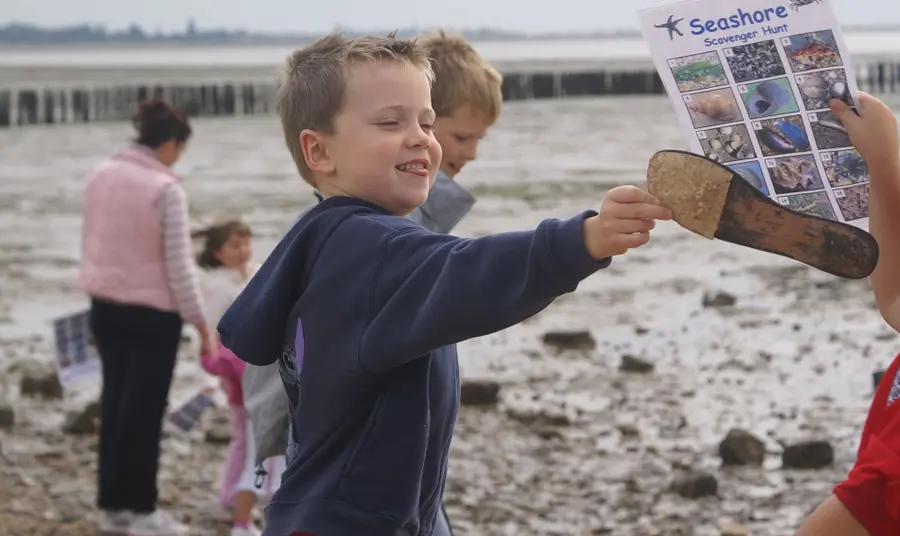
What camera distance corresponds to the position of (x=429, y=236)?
2529 mm

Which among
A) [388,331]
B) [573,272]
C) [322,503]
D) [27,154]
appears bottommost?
[27,154]

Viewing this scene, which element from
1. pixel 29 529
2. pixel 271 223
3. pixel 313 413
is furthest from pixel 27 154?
pixel 313 413

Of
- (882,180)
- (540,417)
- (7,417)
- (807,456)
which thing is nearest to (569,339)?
(540,417)

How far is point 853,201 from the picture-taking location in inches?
108

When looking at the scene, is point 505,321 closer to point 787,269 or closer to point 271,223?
point 787,269

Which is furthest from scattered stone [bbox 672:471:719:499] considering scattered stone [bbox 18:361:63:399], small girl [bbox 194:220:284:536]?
scattered stone [bbox 18:361:63:399]

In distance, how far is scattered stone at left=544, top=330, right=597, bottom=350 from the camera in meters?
10.5

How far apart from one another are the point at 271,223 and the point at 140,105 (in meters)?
12.1

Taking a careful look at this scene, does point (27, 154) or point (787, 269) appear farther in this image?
point (27, 154)

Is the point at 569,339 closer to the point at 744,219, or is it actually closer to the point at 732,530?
the point at 732,530

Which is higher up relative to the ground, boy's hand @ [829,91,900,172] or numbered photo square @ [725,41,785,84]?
numbered photo square @ [725,41,785,84]

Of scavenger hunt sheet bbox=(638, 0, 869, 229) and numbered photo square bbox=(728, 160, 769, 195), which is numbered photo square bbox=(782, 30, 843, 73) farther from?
numbered photo square bbox=(728, 160, 769, 195)

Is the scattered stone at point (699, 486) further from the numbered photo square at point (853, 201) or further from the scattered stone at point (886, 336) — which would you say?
the scattered stone at point (886, 336)

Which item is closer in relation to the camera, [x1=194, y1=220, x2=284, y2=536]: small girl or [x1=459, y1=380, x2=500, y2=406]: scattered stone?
[x1=194, y1=220, x2=284, y2=536]: small girl
